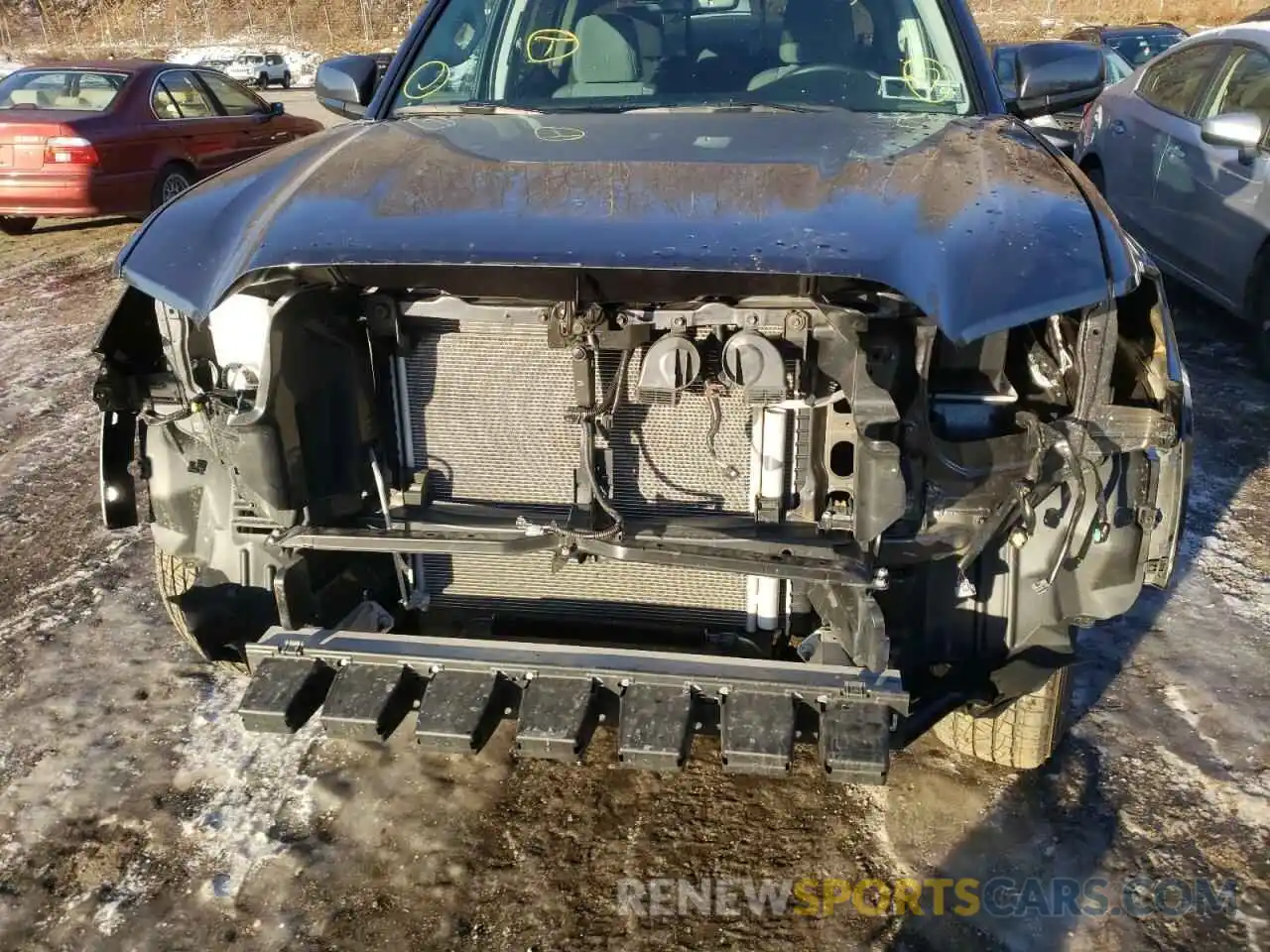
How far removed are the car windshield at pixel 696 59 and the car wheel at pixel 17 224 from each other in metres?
7.42

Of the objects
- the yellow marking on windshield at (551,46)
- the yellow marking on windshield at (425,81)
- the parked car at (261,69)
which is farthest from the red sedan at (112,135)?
the parked car at (261,69)

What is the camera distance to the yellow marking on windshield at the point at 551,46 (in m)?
3.50

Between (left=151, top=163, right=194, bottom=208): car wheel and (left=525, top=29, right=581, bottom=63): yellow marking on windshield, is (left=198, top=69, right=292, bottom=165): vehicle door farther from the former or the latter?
(left=525, top=29, right=581, bottom=63): yellow marking on windshield

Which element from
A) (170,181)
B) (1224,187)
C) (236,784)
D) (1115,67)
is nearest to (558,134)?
(236,784)

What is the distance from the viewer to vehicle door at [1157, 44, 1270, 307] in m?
5.33

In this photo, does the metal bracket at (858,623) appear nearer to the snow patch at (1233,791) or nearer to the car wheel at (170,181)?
the snow patch at (1233,791)

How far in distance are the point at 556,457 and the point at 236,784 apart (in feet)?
4.09

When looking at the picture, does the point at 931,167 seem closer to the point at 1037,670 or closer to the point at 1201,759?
the point at 1037,670

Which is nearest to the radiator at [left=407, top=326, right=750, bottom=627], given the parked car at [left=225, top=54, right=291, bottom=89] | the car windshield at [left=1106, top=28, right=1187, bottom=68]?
the car windshield at [left=1106, top=28, right=1187, bottom=68]

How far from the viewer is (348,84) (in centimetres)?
376

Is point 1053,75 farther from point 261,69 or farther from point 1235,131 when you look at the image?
point 261,69

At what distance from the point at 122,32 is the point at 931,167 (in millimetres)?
44179

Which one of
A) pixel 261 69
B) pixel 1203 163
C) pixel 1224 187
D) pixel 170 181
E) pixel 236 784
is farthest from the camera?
pixel 261 69

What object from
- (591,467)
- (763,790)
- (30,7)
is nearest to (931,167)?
(591,467)
